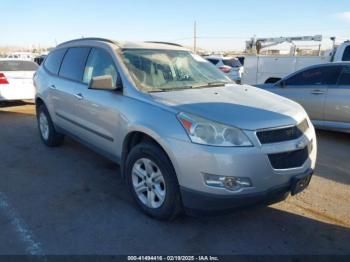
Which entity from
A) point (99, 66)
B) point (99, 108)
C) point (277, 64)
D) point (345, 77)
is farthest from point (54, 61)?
point (277, 64)

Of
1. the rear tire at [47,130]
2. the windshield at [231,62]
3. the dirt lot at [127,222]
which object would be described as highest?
the windshield at [231,62]

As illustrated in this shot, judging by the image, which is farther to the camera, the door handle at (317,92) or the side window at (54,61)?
the door handle at (317,92)

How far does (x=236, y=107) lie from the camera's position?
319 cm

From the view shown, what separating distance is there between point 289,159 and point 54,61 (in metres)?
4.23

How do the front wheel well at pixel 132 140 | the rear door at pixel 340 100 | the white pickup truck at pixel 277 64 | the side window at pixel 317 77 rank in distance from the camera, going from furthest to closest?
the white pickup truck at pixel 277 64, the side window at pixel 317 77, the rear door at pixel 340 100, the front wheel well at pixel 132 140

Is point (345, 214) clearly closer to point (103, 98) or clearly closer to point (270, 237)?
point (270, 237)

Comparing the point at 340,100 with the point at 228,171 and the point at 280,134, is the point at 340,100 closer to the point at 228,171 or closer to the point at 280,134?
the point at 280,134

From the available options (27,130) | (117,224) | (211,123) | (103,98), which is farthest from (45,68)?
(211,123)

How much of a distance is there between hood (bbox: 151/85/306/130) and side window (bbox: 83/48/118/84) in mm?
826

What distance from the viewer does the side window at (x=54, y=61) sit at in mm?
5438

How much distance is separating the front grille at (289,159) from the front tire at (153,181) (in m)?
0.89

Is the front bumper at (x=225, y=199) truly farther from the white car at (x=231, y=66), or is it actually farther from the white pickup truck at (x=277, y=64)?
the white car at (x=231, y=66)

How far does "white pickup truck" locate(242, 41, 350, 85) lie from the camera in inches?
376

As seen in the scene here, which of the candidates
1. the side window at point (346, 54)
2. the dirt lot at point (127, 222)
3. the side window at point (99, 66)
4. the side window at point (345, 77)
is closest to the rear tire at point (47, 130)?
the dirt lot at point (127, 222)
